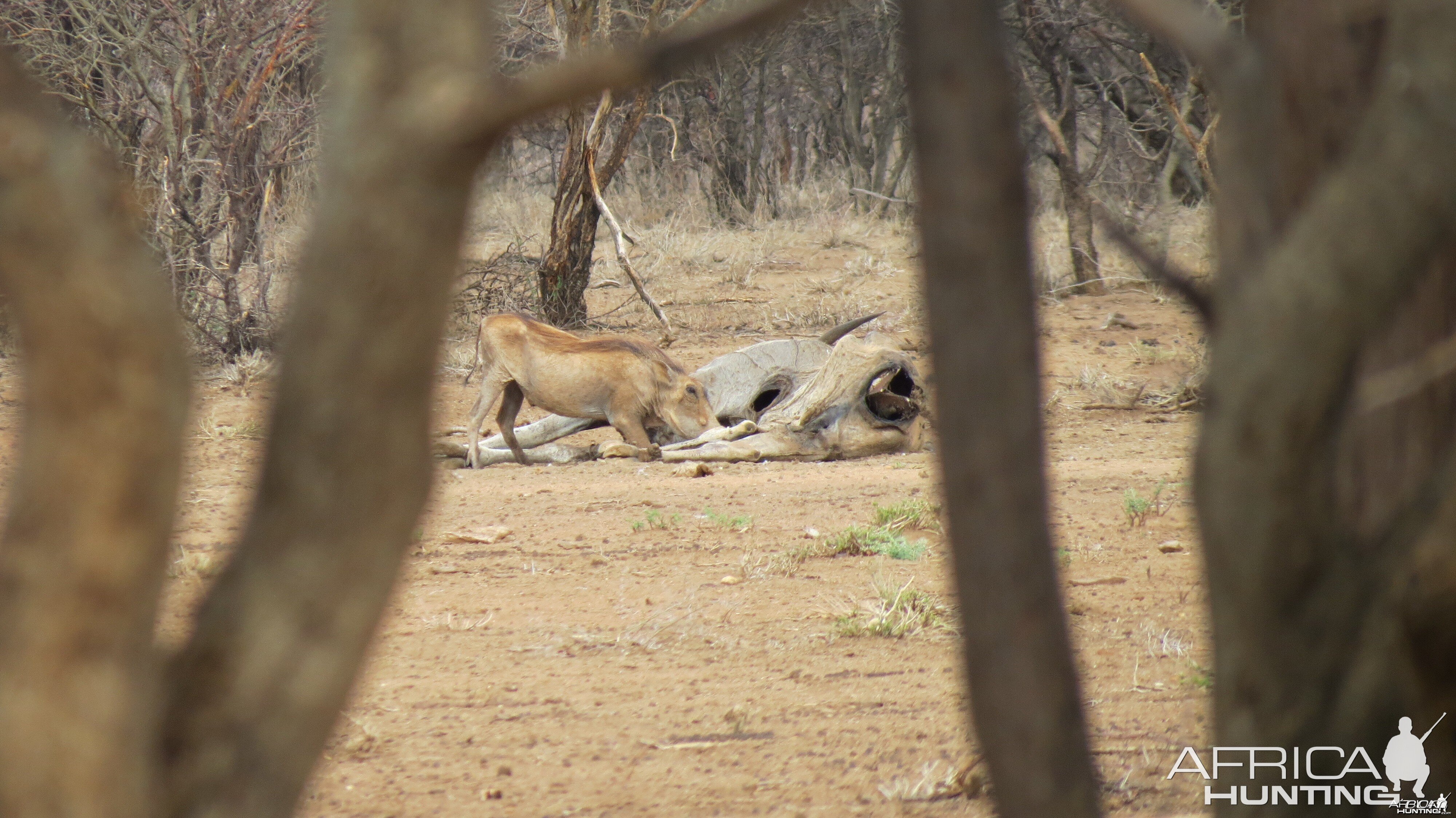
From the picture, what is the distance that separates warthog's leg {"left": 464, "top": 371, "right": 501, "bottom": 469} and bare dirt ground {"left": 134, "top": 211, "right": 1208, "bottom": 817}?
0.31 metres

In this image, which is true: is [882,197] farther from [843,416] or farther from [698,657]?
[698,657]

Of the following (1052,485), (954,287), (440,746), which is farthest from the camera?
(1052,485)

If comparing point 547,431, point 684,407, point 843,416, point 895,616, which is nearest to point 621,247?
point 547,431

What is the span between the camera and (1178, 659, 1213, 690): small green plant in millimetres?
3102

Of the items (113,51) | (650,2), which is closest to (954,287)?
(113,51)

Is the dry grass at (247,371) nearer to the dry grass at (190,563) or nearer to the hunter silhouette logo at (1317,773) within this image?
the dry grass at (190,563)

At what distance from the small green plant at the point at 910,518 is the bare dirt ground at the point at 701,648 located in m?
0.04

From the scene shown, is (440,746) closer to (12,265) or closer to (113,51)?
(12,265)

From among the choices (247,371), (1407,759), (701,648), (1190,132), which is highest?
(1190,132)

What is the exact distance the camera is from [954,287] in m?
1.19

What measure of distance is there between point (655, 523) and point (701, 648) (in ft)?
5.48

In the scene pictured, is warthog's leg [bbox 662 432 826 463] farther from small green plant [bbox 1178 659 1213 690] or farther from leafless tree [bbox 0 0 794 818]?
leafless tree [bbox 0 0 794 818]

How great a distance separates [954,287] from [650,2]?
14537 millimetres

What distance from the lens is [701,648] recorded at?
3.75 metres
